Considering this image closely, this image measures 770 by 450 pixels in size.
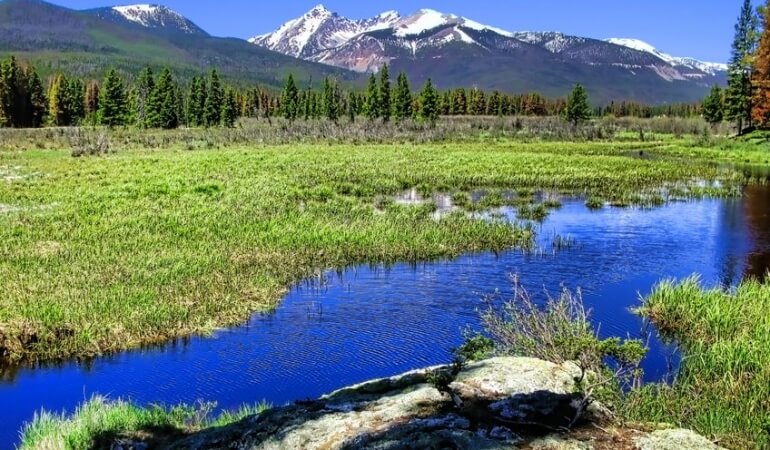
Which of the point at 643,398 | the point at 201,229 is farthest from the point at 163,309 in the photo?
the point at 643,398

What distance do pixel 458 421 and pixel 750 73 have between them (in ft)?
279

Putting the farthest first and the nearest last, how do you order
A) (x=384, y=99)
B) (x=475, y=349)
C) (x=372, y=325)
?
(x=384, y=99) → (x=372, y=325) → (x=475, y=349)

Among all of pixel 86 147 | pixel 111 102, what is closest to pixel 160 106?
pixel 111 102

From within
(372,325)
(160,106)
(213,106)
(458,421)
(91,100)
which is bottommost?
(372,325)

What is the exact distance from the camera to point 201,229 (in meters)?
22.5

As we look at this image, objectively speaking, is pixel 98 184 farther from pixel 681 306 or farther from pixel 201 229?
pixel 681 306

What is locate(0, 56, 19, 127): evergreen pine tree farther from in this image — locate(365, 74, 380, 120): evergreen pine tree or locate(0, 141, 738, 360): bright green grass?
locate(0, 141, 738, 360): bright green grass

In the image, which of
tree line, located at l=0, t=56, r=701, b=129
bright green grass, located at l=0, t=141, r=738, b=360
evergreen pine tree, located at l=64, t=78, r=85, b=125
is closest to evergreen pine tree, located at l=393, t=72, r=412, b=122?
tree line, located at l=0, t=56, r=701, b=129

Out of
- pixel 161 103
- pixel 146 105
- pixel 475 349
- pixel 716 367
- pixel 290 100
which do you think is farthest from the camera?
pixel 290 100

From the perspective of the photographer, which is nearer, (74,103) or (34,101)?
(34,101)

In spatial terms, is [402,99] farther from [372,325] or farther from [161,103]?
[372,325]

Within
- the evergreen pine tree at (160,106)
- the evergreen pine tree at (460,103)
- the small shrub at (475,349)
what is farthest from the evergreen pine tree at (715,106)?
the small shrub at (475,349)

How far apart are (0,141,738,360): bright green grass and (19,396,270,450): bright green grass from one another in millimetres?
4538

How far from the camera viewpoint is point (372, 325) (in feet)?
49.7
